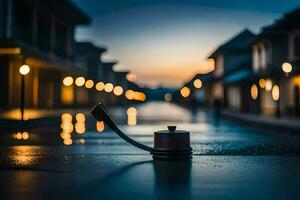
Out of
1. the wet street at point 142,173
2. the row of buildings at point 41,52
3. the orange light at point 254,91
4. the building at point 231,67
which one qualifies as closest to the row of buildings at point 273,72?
the orange light at point 254,91

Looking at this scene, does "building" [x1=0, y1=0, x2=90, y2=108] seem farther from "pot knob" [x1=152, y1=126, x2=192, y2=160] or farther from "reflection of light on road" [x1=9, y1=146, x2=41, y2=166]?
"pot knob" [x1=152, y1=126, x2=192, y2=160]

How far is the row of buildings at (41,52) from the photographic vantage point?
33781 millimetres

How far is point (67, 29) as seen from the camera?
162ft

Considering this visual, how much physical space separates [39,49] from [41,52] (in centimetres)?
75

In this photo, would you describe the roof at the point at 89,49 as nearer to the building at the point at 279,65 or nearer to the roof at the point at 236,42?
the roof at the point at 236,42

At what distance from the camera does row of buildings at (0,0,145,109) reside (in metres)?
33.8

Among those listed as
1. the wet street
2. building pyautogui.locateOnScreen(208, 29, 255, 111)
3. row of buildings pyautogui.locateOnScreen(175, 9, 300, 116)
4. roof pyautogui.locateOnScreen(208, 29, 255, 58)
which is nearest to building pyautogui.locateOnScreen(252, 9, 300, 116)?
row of buildings pyautogui.locateOnScreen(175, 9, 300, 116)

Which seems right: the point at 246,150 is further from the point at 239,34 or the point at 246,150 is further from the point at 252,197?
the point at 239,34

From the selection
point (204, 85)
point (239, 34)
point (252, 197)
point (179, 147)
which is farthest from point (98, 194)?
point (204, 85)

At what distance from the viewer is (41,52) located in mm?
39500

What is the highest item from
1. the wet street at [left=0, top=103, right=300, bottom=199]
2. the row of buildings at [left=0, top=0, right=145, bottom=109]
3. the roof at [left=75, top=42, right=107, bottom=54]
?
the roof at [left=75, top=42, right=107, bottom=54]

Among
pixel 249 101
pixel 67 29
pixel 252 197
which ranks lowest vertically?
pixel 252 197

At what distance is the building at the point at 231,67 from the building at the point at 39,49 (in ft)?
59.1

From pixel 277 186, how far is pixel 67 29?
44308mm
